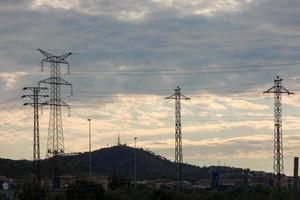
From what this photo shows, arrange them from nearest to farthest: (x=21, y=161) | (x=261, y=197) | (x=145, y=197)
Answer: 1. (x=261, y=197)
2. (x=145, y=197)
3. (x=21, y=161)

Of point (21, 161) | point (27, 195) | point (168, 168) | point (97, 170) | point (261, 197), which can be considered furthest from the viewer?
point (168, 168)

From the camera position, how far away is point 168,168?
607ft

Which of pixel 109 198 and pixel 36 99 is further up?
pixel 36 99

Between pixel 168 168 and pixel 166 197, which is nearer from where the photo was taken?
pixel 166 197

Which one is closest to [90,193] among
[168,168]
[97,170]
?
[97,170]

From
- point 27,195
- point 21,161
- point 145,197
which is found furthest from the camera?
point 21,161

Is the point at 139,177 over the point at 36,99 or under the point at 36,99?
under

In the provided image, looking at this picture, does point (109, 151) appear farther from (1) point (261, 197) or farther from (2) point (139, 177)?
(1) point (261, 197)

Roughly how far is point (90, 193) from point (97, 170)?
105m

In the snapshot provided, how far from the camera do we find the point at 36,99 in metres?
70.5

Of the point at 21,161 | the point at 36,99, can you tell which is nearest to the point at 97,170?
the point at 21,161

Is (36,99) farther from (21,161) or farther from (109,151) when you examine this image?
(109,151)

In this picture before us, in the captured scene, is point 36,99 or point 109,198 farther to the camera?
point 36,99

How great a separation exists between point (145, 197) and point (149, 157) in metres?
126
